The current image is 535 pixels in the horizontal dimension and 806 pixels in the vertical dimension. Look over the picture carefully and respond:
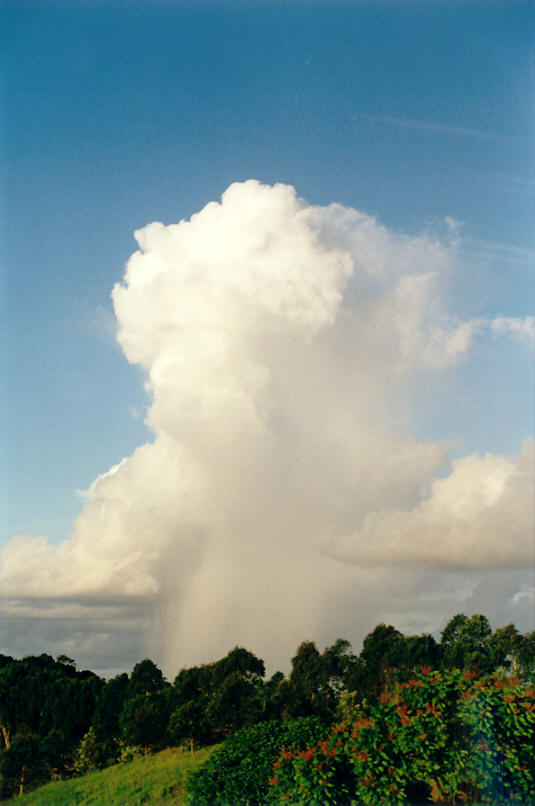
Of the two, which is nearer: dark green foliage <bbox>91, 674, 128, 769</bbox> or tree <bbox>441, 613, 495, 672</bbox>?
dark green foliage <bbox>91, 674, 128, 769</bbox>

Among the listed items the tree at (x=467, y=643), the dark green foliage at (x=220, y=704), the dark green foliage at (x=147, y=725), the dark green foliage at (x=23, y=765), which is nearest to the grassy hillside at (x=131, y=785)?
the dark green foliage at (x=147, y=725)

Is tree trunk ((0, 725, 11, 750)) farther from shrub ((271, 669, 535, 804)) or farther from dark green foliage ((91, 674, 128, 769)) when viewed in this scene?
shrub ((271, 669, 535, 804))

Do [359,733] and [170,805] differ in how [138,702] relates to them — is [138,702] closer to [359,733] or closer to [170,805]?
[170,805]

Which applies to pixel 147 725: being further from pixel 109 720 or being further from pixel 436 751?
pixel 436 751

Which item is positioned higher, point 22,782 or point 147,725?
point 147,725

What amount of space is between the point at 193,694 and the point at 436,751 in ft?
65.5

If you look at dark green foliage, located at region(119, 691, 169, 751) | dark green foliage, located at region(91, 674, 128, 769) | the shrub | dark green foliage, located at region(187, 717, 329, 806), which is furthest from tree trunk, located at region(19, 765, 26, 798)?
the shrub

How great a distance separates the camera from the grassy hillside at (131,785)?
22.0 meters

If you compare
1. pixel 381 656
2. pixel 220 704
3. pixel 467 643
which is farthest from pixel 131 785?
pixel 467 643

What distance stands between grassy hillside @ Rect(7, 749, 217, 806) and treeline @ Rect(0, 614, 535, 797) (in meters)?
0.91

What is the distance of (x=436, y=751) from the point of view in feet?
43.1

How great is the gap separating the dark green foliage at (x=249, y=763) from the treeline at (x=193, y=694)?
7.42 meters

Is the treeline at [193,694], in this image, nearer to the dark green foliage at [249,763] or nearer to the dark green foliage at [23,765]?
the dark green foliage at [23,765]

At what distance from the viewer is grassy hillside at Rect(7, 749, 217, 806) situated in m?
22.0
